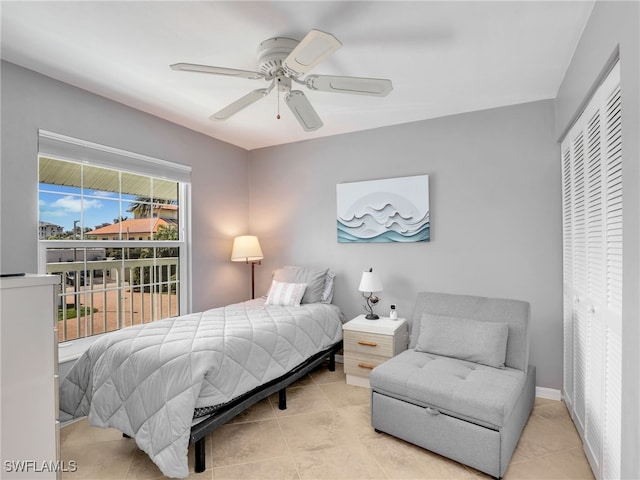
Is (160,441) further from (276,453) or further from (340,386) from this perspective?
(340,386)

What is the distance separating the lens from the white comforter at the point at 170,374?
189 centimetres

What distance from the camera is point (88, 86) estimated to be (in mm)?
2664

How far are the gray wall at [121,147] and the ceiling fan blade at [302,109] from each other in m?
1.72

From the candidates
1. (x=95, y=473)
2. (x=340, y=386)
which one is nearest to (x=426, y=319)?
(x=340, y=386)

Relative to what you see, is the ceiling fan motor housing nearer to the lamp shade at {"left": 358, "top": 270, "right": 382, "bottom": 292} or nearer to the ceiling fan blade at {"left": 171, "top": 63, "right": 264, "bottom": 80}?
the ceiling fan blade at {"left": 171, "top": 63, "right": 264, "bottom": 80}

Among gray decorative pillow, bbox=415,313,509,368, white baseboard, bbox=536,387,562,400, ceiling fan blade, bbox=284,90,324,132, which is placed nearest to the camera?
ceiling fan blade, bbox=284,90,324,132

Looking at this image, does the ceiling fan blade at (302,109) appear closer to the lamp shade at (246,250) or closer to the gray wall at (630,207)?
the gray wall at (630,207)

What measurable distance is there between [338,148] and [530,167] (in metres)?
1.90

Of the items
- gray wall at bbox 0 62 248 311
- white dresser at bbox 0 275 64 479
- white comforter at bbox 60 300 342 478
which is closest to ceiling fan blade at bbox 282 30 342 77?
white dresser at bbox 0 275 64 479

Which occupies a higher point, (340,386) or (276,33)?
(276,33)

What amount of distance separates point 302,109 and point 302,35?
0.41m

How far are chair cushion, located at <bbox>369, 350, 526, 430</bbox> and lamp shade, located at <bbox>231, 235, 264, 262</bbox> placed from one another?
2148 millimetres

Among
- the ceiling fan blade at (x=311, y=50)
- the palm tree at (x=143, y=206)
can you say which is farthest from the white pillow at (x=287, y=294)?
the ceiling fan blade at (x=311, y=50)

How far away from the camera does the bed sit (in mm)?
1902
